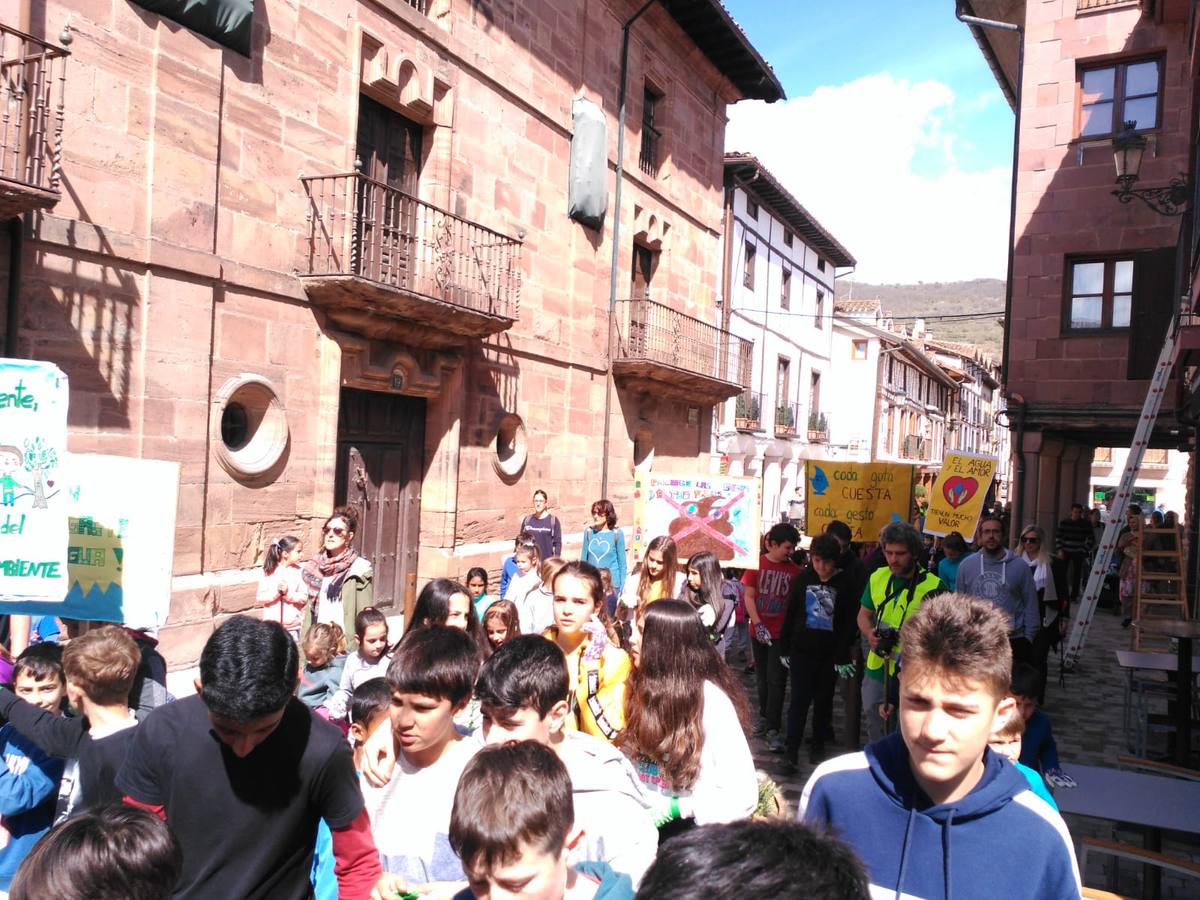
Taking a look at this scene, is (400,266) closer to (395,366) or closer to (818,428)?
(395,366)

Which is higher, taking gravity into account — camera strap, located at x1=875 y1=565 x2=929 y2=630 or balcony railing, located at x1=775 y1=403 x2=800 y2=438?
balcony railing, located at x1=775 y1=403 x2=800 y2=438

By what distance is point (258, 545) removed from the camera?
28.8ft

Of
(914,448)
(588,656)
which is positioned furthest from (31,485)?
(914,448)

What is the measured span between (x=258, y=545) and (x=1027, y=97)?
43.3ft

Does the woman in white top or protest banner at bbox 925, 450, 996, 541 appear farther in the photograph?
protest banner at bbox 925, 450, 996, 541

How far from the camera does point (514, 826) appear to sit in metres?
1.88

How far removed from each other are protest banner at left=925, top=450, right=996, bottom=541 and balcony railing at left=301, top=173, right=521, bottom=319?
551 cm

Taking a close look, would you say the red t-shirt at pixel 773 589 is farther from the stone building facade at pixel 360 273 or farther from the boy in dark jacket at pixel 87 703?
the boy in dark jacket at pixel 87 703

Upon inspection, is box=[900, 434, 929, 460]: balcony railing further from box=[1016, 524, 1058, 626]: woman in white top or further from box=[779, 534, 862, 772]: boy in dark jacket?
box=[779, 534, 862, 772]: boy in dark jacket

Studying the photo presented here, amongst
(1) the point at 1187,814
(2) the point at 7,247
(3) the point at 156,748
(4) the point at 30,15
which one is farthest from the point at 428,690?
(4) the point at 30,15

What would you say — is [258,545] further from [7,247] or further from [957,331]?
[957,331]

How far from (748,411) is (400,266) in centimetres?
1719

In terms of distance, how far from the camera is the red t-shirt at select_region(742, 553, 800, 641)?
719cm

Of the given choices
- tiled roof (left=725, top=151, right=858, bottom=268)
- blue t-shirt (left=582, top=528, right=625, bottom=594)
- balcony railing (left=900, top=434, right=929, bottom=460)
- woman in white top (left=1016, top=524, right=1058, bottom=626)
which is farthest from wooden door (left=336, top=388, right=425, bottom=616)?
balcony railing (left=900, top=434, right=929, bottom=460)
